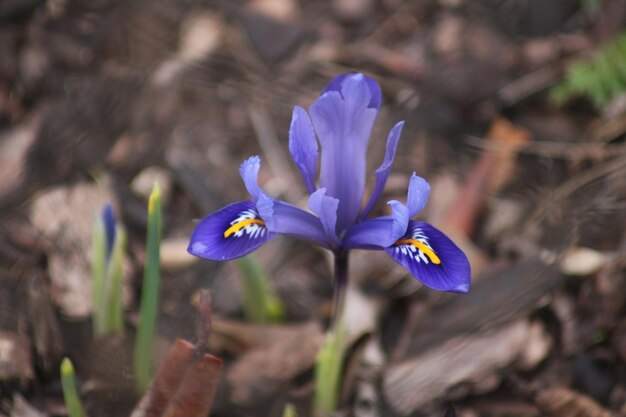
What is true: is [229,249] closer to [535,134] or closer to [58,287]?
[58,287]

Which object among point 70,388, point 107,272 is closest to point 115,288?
point 107,272

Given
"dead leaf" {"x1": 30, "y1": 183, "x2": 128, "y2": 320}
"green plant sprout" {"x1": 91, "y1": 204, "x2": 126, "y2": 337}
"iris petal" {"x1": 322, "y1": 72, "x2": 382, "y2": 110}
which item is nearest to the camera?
"iris petal" {"x1": 322, "y1": 72, "x2": 382, "y2": 110}

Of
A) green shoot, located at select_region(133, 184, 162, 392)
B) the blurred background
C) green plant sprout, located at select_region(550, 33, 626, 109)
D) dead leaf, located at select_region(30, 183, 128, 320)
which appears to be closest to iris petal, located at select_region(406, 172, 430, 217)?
the blurred background

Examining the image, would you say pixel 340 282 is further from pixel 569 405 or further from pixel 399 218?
pixel 569 405

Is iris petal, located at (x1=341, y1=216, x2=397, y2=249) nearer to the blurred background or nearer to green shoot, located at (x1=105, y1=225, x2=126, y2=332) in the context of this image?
the blurred background

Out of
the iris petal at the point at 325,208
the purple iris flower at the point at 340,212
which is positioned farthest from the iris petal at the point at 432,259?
the iris petal at the point at 325,208

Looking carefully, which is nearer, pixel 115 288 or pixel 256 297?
pixel 115 288

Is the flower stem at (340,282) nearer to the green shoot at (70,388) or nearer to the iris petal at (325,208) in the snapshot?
the iris petal at (325,208)
